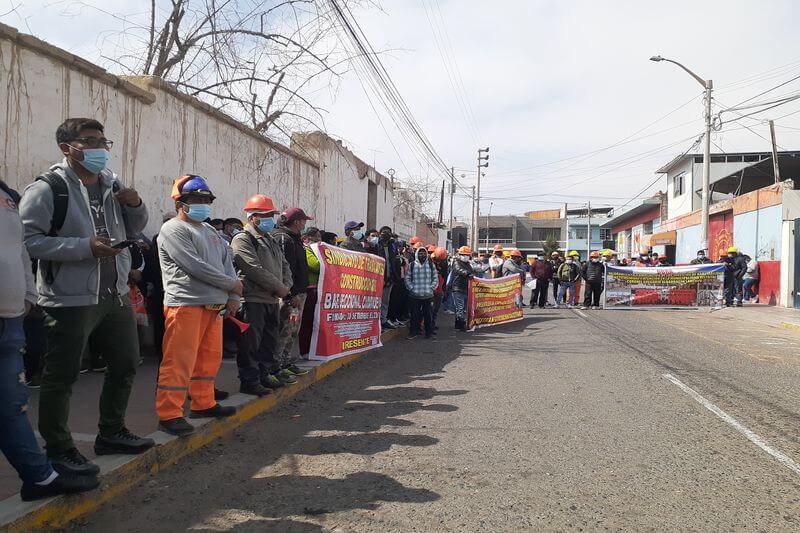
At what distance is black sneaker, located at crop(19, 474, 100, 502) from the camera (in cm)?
311

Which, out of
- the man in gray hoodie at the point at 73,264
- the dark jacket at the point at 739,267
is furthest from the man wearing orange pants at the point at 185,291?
the dark jacket at the point at 739,267

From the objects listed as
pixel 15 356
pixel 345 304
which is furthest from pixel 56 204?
pixel 345 304

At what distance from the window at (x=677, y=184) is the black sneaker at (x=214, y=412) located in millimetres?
36944

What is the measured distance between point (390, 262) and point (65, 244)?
26.7 feet

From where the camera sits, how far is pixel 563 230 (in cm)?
8219

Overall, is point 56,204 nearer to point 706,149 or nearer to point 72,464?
point 72,464

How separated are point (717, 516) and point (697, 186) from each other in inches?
1366

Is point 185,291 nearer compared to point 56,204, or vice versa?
point 56,204

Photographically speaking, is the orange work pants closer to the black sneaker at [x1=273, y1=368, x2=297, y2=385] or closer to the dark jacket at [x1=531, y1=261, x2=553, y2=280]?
the black sneaker at [x1=273, y1=368, x2=297, y2=385]

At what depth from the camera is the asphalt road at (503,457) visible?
3439mm

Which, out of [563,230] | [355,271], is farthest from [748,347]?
[563,230]

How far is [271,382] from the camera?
6.09m

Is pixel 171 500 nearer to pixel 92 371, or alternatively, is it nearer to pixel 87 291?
pixel 87 291

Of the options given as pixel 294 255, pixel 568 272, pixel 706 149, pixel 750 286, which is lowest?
pixel 750 286
